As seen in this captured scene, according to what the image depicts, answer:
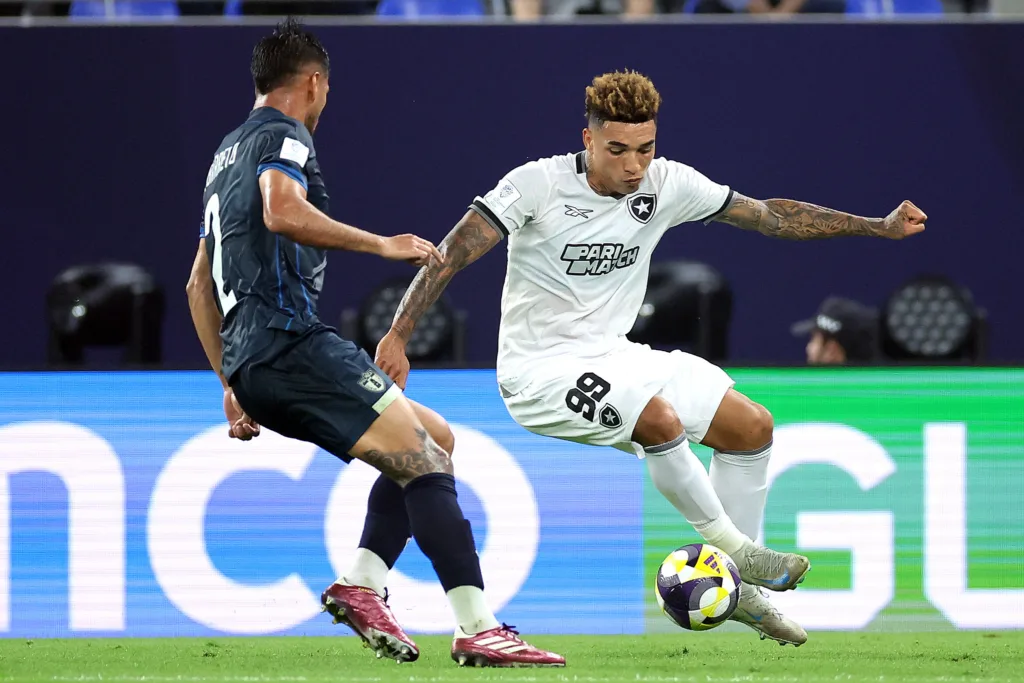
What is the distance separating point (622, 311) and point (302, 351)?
1.34 metres

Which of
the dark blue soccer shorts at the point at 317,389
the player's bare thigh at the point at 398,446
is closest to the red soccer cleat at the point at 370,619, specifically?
the player's bare thigh at the point at 398,446

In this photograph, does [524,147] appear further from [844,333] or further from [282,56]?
[282,56]

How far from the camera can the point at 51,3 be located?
26.0ft

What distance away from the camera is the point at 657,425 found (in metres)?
5.05

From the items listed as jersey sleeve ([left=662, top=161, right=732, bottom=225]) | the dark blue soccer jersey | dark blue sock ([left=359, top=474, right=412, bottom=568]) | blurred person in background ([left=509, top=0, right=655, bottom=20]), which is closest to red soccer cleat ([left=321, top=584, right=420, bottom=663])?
dark blue sock ([left=359, top=474, right=412, bottom=568])

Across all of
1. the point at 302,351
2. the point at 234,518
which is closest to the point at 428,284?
the point at 302,351

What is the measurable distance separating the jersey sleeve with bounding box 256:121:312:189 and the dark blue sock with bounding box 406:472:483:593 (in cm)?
93

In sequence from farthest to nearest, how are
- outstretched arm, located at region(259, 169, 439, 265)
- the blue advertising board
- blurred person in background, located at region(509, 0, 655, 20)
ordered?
blurred person in background, located at region(509, 0, 655, 20)
the blue advertising board
outstretched arm, located at region(259, 169, 439, 265)

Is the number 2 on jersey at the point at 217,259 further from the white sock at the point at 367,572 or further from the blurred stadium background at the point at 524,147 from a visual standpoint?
the blurred stadium background at the point at 524,147

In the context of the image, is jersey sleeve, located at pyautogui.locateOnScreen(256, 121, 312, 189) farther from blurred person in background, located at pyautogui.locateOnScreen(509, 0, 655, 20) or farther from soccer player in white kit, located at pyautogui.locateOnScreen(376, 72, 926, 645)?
blurred person in background, located at pyautogui.locateOnScreen(509, 0, 655, 20)

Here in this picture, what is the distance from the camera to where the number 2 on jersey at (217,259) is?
4.53 m

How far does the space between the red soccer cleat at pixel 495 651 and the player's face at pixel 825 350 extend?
11.0ft

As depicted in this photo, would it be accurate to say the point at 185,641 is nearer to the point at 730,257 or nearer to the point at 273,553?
the point at 273,553

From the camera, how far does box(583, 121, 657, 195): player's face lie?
5.07 metres
